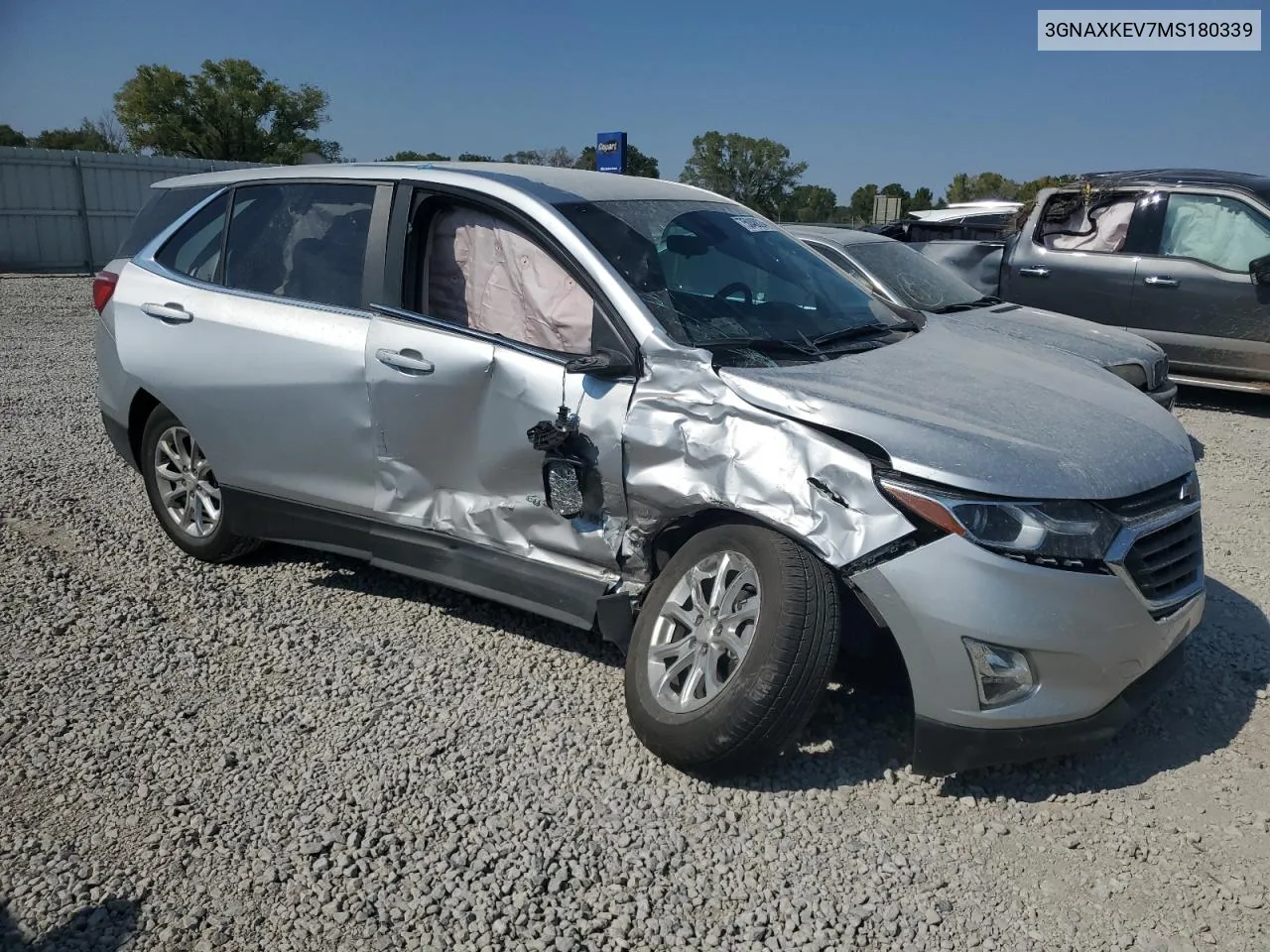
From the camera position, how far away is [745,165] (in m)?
49.1

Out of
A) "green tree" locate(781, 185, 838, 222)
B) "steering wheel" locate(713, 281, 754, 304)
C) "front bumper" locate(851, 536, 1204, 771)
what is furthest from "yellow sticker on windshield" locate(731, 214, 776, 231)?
"green tree" locate(781, 185, 838, 222)

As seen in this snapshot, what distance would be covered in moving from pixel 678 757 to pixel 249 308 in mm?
2718

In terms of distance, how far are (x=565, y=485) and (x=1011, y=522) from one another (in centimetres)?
148

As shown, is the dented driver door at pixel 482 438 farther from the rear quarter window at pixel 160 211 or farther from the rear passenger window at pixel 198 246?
the rear quarter window at pixel 160 211

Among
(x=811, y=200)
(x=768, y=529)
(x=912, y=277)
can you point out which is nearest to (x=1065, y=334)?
(x=912, y=277)

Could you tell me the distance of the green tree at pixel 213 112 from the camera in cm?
4353

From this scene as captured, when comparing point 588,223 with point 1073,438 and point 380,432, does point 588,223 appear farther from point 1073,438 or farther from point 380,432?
point 1073,438

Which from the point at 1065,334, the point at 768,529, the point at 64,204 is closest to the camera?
the point at 768,529

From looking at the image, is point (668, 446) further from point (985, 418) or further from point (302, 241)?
point (302, 241)

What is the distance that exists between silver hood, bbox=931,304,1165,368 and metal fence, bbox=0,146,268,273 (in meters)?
18.9

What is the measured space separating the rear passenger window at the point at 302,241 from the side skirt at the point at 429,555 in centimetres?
90

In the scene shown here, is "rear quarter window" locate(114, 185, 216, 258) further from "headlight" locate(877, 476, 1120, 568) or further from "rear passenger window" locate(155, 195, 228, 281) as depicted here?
"headlight" locate(877, 476, 1120, 568)

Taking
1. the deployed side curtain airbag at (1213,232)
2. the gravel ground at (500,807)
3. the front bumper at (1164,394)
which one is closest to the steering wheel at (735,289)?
the gravel ground at (500,807)

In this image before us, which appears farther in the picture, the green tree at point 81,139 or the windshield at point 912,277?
the green tree at point 81,139
